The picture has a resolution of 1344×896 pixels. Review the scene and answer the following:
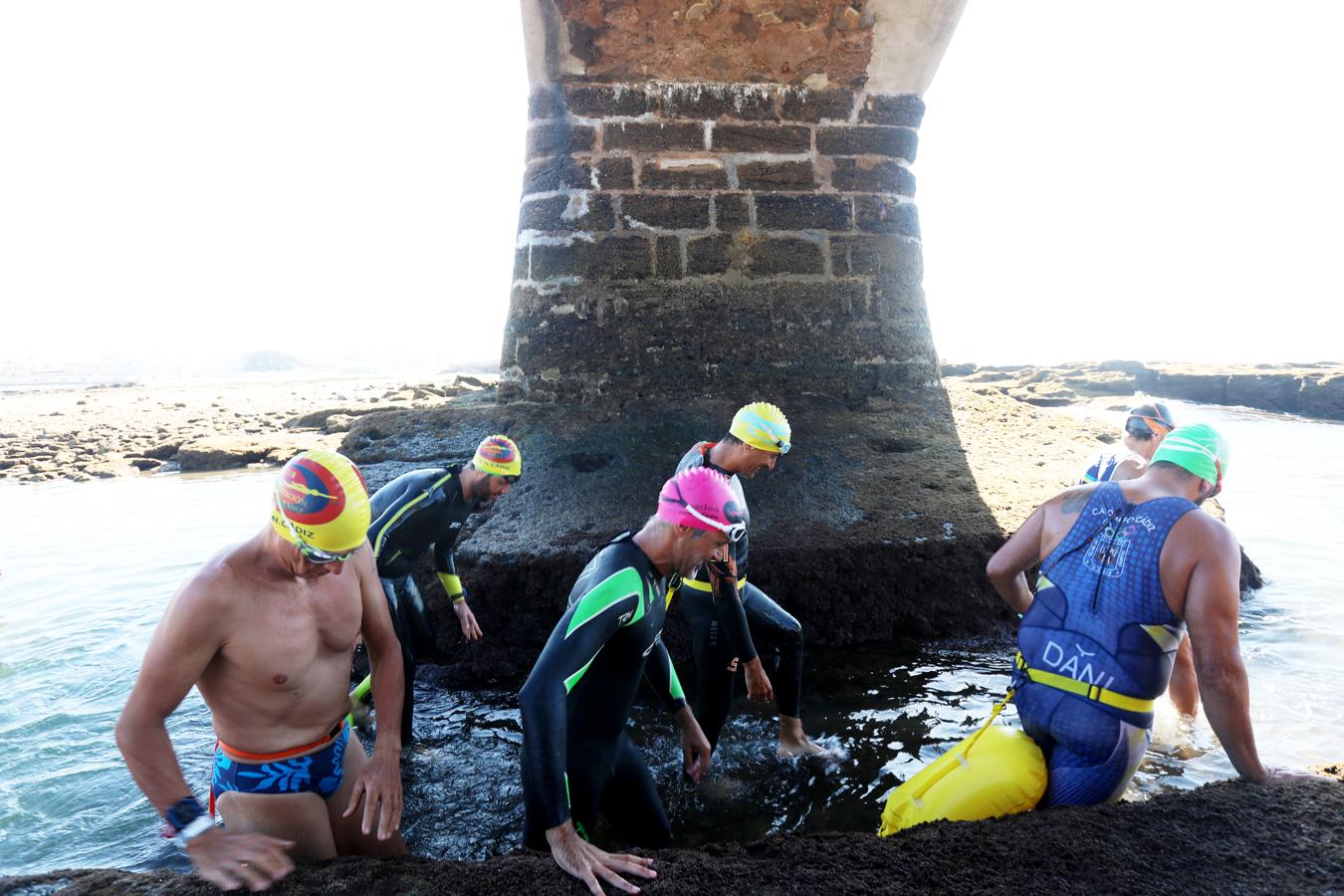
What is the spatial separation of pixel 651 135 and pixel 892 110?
1.85 metres

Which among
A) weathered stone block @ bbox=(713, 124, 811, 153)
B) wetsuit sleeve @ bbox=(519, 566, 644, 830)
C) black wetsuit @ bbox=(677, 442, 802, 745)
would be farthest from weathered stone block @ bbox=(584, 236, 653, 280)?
wetsuit sleeve @ bbox=(519, 566, 644, 830)

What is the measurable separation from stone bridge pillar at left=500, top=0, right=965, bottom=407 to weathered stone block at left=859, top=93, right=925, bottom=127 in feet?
0.05

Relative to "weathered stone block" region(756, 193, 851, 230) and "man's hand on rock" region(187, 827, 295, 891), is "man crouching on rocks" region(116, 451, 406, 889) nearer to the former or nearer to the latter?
"man's hand on rock" region(187, 827, 295, 891)

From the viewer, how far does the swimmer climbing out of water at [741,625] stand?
14.0 ft

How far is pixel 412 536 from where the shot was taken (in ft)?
15.9

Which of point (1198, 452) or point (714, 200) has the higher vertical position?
point (714, 200)

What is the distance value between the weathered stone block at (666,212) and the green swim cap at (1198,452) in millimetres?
3841

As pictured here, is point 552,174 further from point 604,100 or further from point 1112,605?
point 1112,605

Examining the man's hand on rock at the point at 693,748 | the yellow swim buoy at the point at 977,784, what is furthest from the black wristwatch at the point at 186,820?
the yellow swim buoy at the point at 977,784

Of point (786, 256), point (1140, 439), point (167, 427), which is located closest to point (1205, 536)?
point (1140, 439)

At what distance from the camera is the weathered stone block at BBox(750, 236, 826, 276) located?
6.47 metres

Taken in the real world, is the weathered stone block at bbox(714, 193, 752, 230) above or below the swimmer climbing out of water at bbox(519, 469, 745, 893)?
above

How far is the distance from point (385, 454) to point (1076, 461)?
16.9 feet

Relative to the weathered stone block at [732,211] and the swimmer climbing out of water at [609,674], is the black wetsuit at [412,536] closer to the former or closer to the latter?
the swimmer climbing out of water at [609,674]
